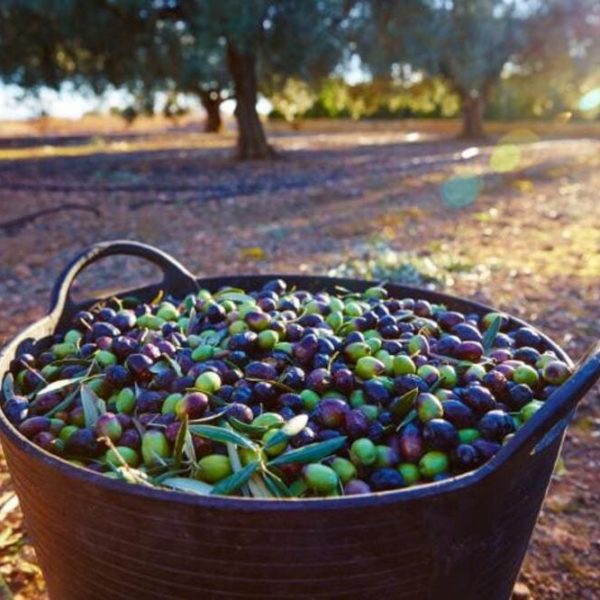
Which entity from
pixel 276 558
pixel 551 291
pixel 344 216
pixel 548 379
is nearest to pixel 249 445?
pixel 276 558

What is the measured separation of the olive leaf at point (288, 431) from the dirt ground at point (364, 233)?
5.90ft

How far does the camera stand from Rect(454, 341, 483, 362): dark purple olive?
2.11 meters

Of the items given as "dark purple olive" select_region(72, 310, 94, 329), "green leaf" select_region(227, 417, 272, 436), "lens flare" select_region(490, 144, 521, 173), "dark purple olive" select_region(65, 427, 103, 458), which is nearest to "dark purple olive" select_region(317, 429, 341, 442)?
"green leaf" select_region(227, 417, 272, 436)

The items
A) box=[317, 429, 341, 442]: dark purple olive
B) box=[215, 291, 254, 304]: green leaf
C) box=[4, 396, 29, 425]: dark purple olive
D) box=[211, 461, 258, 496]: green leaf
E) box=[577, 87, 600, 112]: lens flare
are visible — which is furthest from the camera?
box=[577, 87, 600, 112]: lens flare

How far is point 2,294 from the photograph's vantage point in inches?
275

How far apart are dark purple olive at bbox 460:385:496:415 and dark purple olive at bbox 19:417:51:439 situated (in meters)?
1.12

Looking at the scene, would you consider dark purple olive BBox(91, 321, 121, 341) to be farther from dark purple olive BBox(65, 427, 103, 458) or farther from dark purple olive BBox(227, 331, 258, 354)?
dark purple olive BBox(65, 427, 103, 458)

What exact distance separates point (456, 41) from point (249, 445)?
21.0 metres

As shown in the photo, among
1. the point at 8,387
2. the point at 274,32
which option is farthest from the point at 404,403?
the point at 274,32

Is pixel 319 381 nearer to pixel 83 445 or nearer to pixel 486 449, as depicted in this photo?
pixel 486 449

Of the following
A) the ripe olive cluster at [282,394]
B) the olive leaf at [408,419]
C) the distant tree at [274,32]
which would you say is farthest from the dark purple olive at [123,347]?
the distant tree at [274,32]

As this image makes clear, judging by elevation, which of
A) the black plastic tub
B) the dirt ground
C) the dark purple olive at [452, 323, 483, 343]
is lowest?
the dirt ground

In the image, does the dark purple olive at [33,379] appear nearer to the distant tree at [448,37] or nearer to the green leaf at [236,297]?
the green leaf at [236,297]

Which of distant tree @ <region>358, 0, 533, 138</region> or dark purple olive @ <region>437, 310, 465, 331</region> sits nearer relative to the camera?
dark purple olive @ <region>437, 310, 465, 331</region>
